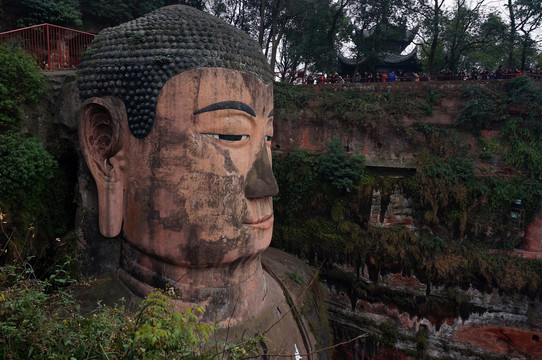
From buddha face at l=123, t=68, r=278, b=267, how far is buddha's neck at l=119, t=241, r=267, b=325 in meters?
0.19

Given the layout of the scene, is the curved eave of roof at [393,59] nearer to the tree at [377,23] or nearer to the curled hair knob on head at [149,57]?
the tree at [377,23]

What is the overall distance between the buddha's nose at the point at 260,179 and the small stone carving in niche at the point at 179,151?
18 millimetres

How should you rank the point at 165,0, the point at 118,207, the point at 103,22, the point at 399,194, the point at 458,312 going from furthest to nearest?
the point at 165,0 < the point at 103,22 < the point at 399,194 < the point at 458,312 < the point at 118,207

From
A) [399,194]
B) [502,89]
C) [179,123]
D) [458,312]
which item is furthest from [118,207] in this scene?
[502,89]

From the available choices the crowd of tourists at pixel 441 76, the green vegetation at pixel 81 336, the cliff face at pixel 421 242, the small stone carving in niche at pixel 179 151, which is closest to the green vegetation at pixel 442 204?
the cliff face at pixel 421 242

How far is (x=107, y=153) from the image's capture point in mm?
4480

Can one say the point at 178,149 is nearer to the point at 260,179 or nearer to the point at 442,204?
the point at 260,179

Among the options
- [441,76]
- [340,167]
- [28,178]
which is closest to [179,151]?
[28,178]

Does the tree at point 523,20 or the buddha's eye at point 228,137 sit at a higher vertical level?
the tree at point 523,20

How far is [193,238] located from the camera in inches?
168

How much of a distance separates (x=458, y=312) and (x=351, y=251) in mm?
3157

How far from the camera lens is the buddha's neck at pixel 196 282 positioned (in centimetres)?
446

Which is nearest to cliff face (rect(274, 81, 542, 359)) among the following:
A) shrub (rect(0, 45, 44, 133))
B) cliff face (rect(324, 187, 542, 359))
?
cliff face (rect(324, 187, 542, 359))

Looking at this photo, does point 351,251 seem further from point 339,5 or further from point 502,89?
point 339,5
